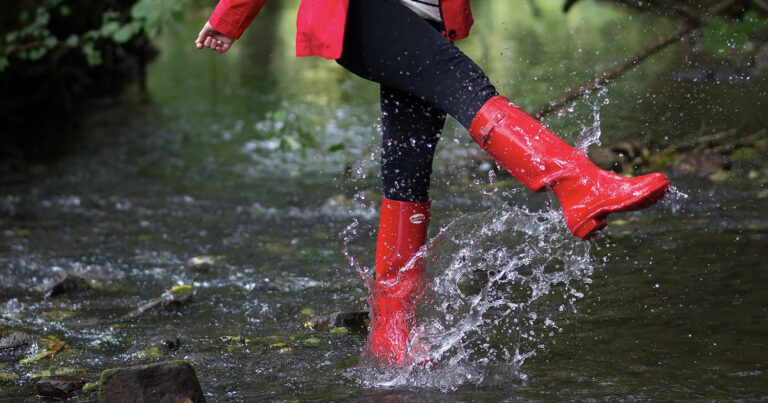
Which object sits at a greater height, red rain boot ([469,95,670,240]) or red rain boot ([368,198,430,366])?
red rain boot ([469,95,670,240])

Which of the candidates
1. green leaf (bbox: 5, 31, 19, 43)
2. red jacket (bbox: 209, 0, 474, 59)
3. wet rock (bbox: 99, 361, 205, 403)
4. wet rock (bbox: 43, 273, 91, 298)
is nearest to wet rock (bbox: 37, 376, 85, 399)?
wet rock (bbox: 99, 361, 205, 403)

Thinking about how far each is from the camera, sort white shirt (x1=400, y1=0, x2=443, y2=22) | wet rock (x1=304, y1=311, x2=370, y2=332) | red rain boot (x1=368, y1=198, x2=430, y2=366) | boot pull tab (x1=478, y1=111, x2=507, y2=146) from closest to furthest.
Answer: boot pull tab (x1=478, y1=111, x2=507, y2=146) < white shirt (x1=400, y1=0, x2=443, y2=22) < red rain boot (x1=368, y1=198, x2=430, y2=366) < wet rock (x1=304, y1=311, x2=370, y2=332)

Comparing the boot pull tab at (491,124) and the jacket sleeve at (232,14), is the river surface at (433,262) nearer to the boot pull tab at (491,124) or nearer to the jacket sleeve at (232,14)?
the boot pull tab at (491,124)

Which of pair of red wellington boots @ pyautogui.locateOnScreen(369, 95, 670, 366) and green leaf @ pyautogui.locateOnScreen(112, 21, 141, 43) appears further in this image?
green leaf @ pyautogui.locateOnScreen(112, 21, 141, 43)

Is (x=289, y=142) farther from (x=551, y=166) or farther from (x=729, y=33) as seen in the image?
(x=551, y=166)

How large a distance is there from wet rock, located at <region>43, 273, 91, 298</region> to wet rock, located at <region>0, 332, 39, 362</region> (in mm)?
532

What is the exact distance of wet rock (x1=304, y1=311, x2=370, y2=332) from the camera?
2783 mm

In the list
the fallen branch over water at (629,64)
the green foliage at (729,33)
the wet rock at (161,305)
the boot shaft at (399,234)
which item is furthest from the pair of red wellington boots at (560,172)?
the fallen branch over water at (629,64)

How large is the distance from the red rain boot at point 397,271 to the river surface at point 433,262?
0.08 meters

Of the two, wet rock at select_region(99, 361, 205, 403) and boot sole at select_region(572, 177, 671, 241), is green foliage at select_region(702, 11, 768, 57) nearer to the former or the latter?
boot sole at select_region(572, 177, 671, 241)

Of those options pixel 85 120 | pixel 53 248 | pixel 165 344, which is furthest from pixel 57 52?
pixel 165 344

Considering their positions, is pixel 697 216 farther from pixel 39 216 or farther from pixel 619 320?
pixel 39 216

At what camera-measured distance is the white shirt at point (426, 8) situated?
2175mm

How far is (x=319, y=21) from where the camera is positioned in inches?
83.7
